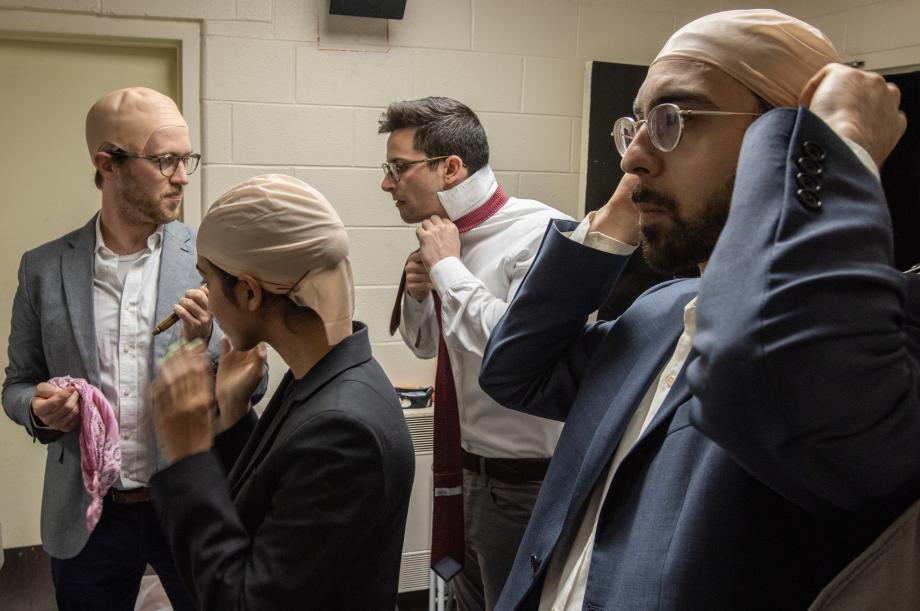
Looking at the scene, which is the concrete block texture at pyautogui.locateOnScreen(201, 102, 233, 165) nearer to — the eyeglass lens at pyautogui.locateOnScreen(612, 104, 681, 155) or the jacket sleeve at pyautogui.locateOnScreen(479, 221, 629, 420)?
the jacket sleeve at pyautogui.locateOnScreen(479, 221, 629, 420)

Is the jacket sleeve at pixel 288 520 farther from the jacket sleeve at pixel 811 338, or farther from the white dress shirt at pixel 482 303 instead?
the white dress shirt at pixel 482 303

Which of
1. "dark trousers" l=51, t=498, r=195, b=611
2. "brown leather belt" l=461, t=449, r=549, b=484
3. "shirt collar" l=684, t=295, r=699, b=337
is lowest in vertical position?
"dark trousers" l=51, t=498, r=195, b=611

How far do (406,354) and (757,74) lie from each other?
232 centimetres

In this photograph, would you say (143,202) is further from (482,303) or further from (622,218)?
(622,218)

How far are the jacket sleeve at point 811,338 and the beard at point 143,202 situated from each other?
1.63 m

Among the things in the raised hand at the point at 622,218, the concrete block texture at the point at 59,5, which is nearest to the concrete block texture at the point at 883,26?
the raised hand at the point at 622,218

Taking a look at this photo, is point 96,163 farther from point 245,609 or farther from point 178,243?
point 245,609

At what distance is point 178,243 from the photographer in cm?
204

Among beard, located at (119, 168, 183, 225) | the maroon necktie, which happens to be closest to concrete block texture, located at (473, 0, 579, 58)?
beard, located at (119, 168, 183, 225)

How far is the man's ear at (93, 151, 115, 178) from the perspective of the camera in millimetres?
1957

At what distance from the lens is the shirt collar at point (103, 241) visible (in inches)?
78.3

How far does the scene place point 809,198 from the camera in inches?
26.1

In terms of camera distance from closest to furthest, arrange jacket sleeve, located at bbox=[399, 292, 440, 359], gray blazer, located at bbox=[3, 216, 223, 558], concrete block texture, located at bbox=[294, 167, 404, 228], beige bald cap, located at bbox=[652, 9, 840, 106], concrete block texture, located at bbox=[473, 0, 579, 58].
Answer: beige bald cap, located at bbox=[652, 9, 840, 106], gray blazer, located at bbox=[3, 216, 223, 558], jacket sleeve, located at bbox=[399, 292, 440, 359], concrete block texture, located at bbox=[294, 167, 404, 228], concrete block texture, located at bbox=[473, 0, 579, 58]

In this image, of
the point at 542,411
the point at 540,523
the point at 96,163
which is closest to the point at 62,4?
the point at 96,163
